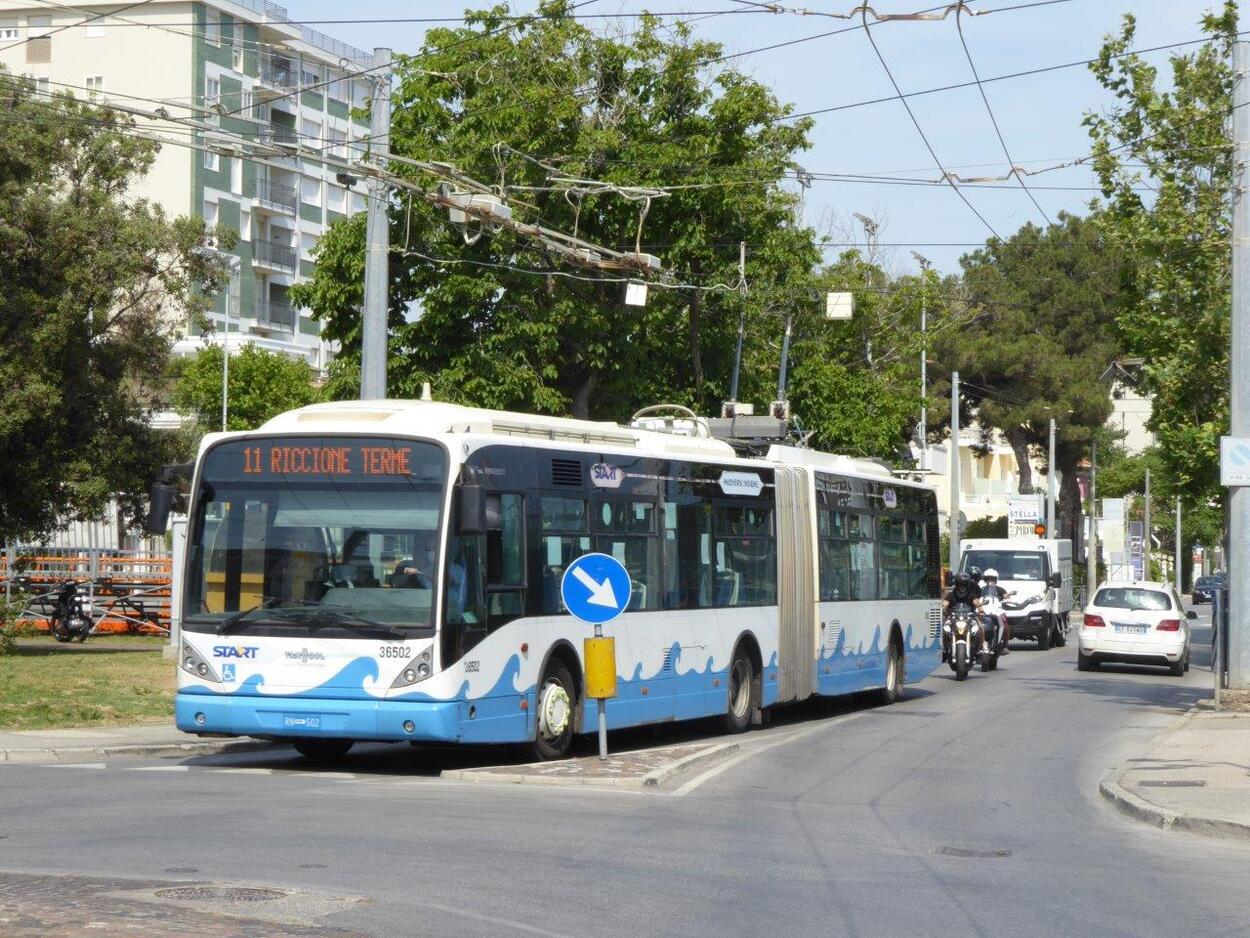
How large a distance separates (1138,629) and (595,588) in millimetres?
20275

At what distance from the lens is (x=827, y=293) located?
43.6 meters

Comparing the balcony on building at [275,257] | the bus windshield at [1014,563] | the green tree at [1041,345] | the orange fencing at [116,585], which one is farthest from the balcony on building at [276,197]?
the bus windshield at [1014,563]

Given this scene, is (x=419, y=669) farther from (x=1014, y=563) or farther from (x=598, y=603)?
(x=1014, y=563)

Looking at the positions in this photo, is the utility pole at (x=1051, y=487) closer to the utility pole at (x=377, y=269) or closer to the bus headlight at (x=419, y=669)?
the utility pole at (x=377, y=269)

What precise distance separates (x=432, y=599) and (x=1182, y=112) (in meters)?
14.7

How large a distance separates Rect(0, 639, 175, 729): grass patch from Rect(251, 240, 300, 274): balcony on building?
55994 mm

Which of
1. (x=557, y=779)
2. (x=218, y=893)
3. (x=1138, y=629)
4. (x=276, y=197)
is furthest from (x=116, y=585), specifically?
(x=276, y=197)

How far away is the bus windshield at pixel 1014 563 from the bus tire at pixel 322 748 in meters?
27.8

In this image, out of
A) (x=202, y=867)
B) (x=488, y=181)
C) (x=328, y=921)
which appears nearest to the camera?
(x=328, y=921)

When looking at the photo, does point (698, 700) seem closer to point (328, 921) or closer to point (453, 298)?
point (328, 921)

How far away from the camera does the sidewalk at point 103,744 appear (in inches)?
656

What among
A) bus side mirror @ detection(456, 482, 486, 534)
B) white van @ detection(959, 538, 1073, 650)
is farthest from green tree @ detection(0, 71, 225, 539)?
white van @ detection(959, 538, 1073, 650)

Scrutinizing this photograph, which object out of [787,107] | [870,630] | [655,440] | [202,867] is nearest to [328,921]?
[202,867]

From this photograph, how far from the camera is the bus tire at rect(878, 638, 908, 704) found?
25859 millimetres
